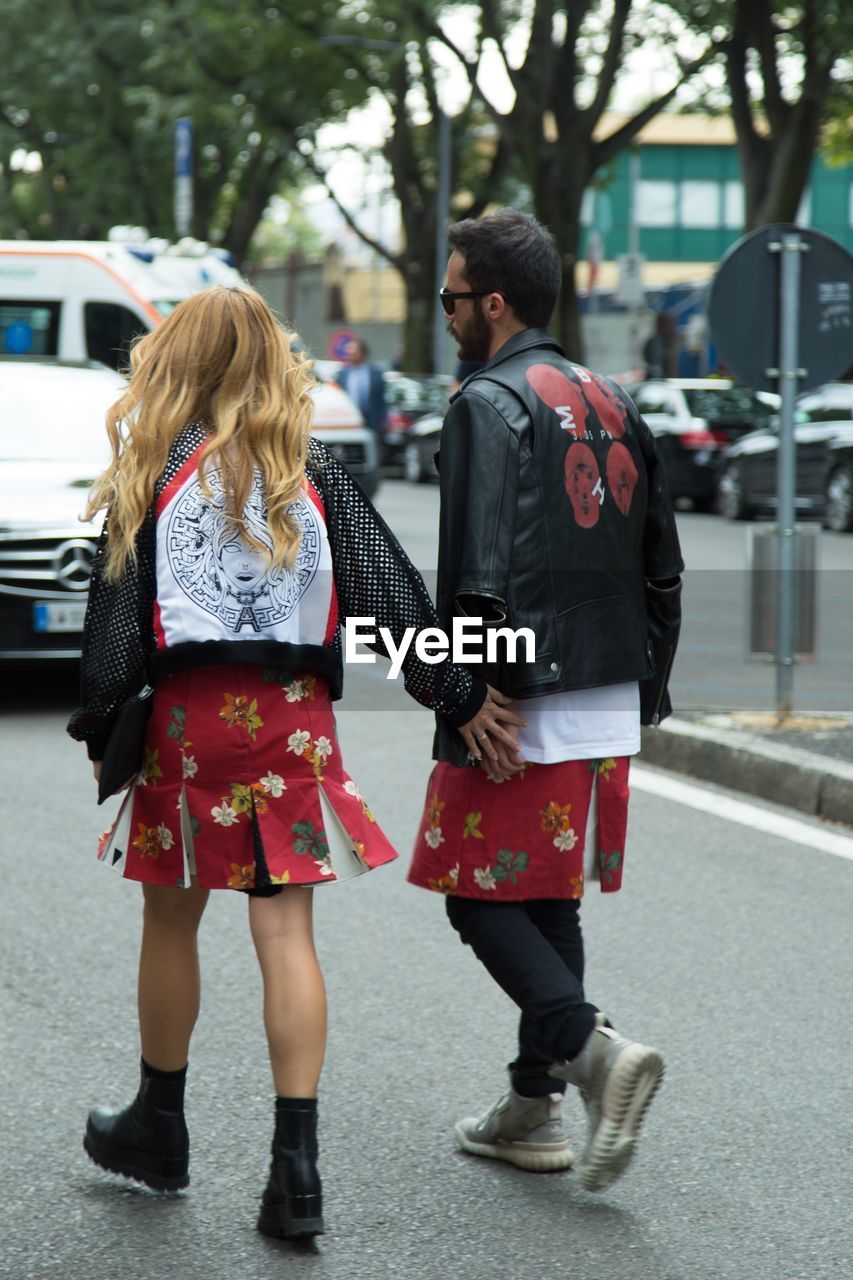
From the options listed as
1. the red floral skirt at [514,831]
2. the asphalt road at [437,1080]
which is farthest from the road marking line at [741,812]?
the red floral skirt at [514,831]

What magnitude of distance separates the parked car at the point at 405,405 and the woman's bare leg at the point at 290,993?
26743mm

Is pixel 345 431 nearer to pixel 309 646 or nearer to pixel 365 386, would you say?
pixel 365 386

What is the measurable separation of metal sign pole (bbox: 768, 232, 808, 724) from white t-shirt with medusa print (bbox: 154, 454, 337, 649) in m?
5.02

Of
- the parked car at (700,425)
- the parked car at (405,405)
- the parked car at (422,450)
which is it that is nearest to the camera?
the parked car at (700,425)

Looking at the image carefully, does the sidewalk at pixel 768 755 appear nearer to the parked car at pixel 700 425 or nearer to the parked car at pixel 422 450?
the parked car at pixel 700 425

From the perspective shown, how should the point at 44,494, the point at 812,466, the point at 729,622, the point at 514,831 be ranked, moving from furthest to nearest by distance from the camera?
the point at 812,466 → the point at 729,622 → the point at 44,494 → the point at 514,831

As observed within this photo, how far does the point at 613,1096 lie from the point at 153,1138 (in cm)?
84

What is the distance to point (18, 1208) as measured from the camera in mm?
3559

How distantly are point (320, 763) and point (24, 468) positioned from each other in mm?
6262

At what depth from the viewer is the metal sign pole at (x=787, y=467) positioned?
8.13m

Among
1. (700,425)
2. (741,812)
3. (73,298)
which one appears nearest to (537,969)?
(741,812)

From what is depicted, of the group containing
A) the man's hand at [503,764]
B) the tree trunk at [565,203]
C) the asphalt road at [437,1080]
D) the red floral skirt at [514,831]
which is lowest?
the asphalt road at [437,1080]

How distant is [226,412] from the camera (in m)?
3.34

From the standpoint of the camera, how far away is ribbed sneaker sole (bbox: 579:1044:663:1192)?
11.0 ft
